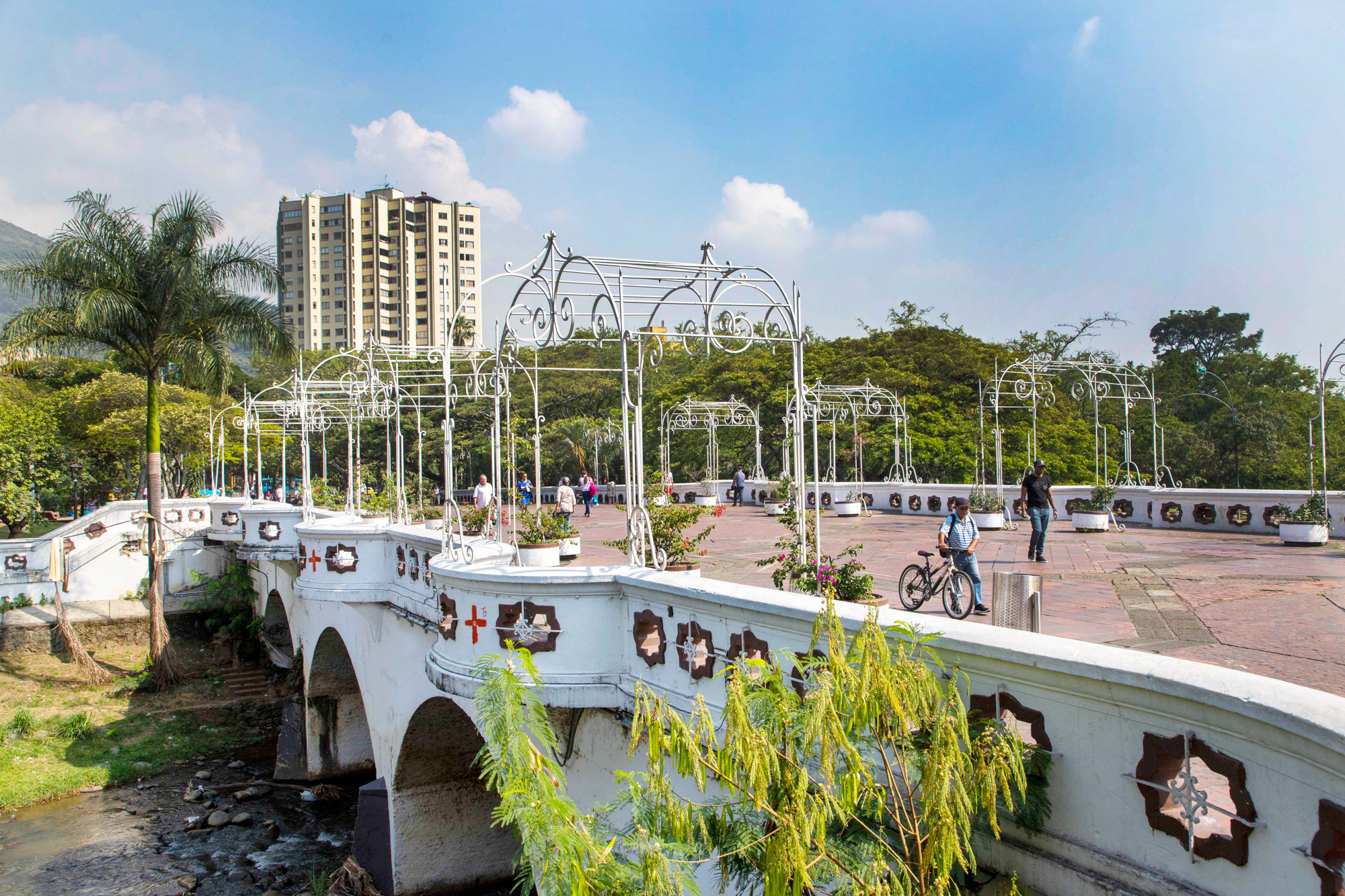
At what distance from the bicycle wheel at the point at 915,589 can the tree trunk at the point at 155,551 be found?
16571 millimetres

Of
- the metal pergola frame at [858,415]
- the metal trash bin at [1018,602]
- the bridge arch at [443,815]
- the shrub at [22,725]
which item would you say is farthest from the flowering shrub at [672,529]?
the shrub at [22,725]

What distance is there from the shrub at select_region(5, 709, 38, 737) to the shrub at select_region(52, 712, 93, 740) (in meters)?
0.40

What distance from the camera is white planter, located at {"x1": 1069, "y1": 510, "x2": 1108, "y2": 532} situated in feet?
51.7

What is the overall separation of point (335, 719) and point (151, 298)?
31.2ft

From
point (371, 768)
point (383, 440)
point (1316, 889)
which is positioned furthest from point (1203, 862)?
point (383, 440)

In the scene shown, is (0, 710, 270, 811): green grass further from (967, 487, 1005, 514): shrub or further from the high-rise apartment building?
the high-rise apartment building

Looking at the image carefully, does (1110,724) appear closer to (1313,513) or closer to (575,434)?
(1313,513)

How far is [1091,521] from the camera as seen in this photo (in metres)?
15.8

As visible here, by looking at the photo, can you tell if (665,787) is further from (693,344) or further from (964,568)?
(964,568)

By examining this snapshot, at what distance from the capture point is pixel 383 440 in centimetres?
4191

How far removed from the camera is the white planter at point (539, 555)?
763 centimetres

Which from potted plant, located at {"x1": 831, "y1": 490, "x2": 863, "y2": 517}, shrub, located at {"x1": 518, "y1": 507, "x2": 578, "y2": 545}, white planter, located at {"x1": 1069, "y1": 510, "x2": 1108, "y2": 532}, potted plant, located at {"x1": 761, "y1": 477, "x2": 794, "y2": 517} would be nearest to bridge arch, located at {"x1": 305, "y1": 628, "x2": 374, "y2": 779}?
potted plant, located at {"x1": 761, "y1": 477, "x2": 794, "y2": 517}

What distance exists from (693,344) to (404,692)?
21.2ft

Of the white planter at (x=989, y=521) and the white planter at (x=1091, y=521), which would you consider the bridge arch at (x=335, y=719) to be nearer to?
the white planter at (x=989, y=521)
